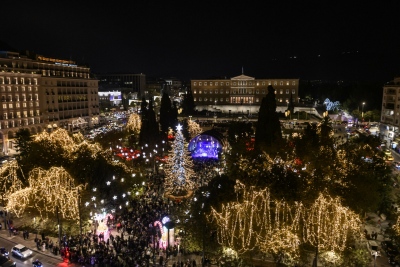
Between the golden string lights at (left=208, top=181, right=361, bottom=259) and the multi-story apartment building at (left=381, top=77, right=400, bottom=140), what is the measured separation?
127 feet

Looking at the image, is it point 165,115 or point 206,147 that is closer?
point 206,147

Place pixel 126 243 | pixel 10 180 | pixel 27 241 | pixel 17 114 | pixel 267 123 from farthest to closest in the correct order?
pixel 17 114, pixel 267 123, pixel 10 180, pixel 27 241, pixel 126 243

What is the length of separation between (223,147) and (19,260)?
94.8 feet

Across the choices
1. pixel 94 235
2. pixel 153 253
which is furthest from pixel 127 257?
pixel 94 235

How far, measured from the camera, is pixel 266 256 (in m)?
18.4

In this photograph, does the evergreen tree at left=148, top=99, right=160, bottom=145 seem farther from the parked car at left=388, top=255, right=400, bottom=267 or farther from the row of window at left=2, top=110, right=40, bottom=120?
the parked car at left=388, top=255, right=400, bottom=267

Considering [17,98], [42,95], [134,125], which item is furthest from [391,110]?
[42,95]

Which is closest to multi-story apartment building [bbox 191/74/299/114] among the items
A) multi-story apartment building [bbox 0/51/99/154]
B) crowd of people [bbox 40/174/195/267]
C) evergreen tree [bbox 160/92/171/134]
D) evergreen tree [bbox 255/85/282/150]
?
multi-story apartment building [bbox 0/51/99/154]

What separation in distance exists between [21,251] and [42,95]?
1807 inches

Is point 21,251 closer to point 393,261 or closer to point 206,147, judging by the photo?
point 393,261

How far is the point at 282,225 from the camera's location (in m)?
16.4

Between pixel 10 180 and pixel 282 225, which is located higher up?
pixel 10 180

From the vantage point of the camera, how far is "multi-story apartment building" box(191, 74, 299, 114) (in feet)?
303

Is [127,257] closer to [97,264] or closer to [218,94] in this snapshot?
[97,264]
